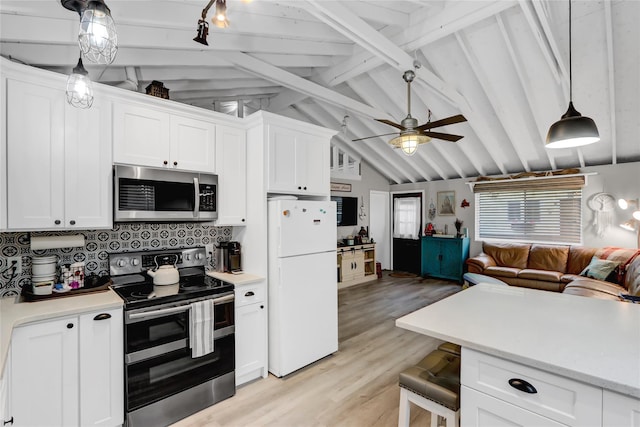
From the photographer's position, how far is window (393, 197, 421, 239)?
25.2 ft

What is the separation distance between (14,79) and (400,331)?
430 cm

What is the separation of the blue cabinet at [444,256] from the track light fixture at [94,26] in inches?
263

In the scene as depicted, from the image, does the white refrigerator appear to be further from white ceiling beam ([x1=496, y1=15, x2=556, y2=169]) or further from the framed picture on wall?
the framed picture on wall

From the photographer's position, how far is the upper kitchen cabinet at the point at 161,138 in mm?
2350

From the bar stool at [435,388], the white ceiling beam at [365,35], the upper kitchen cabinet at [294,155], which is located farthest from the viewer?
the upper kitchen cabinet at [294,155]

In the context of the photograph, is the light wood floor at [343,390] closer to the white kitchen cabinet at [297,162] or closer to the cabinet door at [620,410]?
the cabinet door at [620,410]

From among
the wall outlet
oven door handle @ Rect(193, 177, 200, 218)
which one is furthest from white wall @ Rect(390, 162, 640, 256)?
the wall outlet

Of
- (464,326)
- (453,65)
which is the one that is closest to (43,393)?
(464,326)

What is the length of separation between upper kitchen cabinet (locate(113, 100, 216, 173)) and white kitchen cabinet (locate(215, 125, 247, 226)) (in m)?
0.08

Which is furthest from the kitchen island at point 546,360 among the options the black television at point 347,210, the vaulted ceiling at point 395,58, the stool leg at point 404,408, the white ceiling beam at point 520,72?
the black television at point 347,210

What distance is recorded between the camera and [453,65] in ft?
12.8

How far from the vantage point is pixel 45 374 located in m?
1.81

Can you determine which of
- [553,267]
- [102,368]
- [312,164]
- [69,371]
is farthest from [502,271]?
[69,371]

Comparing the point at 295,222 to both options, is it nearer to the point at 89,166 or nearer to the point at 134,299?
the point at 134,299
